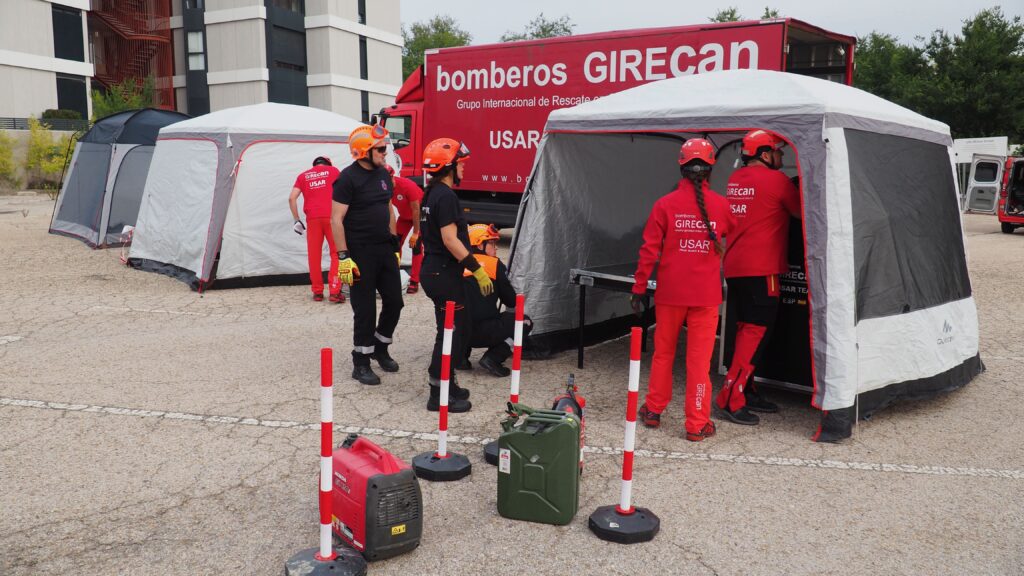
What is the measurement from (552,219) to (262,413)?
116 inches

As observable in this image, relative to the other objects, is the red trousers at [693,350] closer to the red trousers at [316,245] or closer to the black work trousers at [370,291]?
the black work trousers at [370,291]

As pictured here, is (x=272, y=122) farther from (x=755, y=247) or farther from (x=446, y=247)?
(x=755, y=247)

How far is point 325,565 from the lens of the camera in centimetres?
322

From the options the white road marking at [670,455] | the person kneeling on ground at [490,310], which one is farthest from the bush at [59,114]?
the person kneeling on ground at [490,310]

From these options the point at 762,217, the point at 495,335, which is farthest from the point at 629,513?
the point at 495,335

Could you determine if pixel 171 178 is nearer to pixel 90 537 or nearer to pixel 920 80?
pixel 90 537

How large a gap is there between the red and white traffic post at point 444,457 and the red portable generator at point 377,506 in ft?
2.43

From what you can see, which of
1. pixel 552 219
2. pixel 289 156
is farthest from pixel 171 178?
pixel 552 219

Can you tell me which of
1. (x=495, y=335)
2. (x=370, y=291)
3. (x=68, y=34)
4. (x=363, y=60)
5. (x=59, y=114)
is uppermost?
(x=363, y=60)

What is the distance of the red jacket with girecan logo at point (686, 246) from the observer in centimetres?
481

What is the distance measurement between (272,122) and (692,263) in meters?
7.32

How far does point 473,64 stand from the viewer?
13.5 m

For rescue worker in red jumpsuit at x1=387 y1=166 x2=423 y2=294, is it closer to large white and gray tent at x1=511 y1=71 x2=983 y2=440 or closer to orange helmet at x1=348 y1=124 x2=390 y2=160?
large white and gray tent at x1=511 y1=71 x2=983 y2=440

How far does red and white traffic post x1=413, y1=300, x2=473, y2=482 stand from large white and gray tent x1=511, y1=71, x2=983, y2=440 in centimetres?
236
